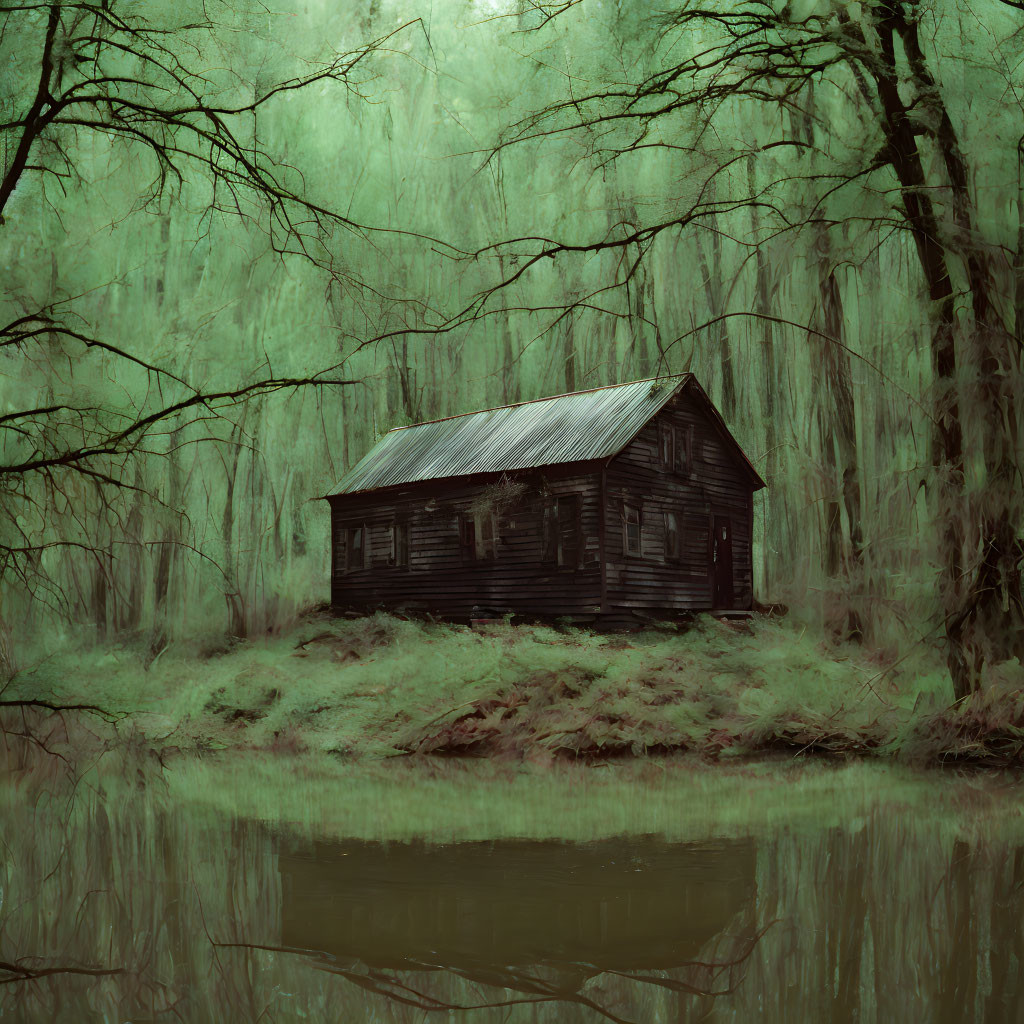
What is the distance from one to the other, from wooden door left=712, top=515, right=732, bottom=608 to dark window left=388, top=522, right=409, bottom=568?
7.17m

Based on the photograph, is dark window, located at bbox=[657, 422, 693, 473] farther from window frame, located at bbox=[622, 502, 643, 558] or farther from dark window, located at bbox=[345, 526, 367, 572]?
dark window, located at bbox=[345, 526, 367, 572]

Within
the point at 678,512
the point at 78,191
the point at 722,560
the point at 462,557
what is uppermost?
the point at 78,191

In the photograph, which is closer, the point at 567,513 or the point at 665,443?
the point at 567,513

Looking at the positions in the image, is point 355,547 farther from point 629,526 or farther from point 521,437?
point 629,526

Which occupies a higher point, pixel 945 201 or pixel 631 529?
pixel 945 201

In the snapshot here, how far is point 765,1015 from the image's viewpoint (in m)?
3.43

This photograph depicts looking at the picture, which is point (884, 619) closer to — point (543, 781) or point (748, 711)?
point (748, 711)

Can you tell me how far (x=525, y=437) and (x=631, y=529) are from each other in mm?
3081

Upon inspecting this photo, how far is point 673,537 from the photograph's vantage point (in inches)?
886

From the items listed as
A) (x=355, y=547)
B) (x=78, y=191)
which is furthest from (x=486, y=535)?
(x=78, y=191)

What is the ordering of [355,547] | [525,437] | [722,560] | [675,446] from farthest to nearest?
1. [355,547]
2. [722,560]
3. [675,446]
4. [525,437]

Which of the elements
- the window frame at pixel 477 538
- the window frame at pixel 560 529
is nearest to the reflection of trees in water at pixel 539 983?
the window frame at pixel 560 529

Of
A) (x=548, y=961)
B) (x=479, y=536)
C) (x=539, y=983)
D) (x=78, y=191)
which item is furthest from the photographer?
(x=479, y=536)

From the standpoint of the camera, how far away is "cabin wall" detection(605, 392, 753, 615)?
21.0 m
